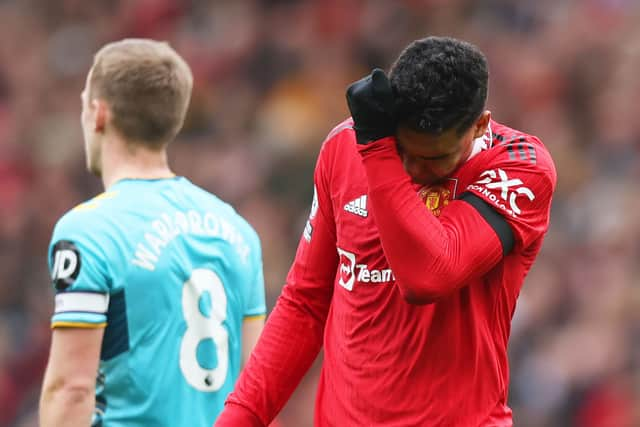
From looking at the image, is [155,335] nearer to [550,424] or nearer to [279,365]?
[279,365]

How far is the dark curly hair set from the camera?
98.5 inches

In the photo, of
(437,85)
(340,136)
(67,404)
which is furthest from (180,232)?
(437,85)

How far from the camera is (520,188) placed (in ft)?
8.78

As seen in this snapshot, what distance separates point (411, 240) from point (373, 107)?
317 mm

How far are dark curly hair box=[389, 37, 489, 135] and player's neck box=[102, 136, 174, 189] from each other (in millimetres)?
1330

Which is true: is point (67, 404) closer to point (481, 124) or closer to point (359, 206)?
point (359, 206)

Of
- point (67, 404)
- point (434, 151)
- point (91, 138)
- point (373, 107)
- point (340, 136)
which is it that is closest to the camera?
point (373, 107)

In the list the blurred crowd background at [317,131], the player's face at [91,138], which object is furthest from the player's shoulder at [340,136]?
the blurred crowd background at [317,131]

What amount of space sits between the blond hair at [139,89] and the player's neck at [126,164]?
0.12ft

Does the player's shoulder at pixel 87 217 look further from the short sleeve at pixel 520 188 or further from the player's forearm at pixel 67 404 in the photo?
the short sleeve at pixel 520 188

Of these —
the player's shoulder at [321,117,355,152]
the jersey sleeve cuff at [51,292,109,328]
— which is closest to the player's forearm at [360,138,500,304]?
the player's shoulder at [321,117,355,152]

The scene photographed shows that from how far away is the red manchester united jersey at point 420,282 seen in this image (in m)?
2.55

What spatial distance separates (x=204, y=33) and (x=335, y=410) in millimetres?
7945

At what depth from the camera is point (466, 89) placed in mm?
2539
